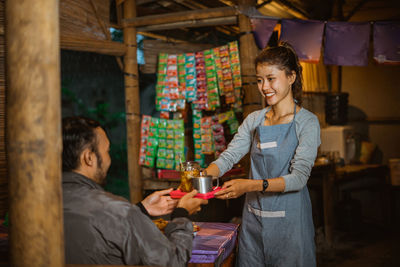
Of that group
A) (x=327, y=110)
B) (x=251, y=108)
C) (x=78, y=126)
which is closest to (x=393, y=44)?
(x=251, y=108)

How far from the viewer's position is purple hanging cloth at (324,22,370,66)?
4.68 meters

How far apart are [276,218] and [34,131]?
5.37 feet

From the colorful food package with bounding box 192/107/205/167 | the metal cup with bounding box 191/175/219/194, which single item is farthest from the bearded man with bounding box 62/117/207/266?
the colorful food package with bounding box 192/107/205/167

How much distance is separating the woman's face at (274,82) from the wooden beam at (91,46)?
3045 millimetres

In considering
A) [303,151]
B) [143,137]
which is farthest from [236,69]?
[303,151]

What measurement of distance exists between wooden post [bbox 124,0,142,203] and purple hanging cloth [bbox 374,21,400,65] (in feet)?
11.1

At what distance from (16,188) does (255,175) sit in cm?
162

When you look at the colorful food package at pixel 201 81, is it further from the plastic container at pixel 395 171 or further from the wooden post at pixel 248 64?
the plastic container at pixel 395 171

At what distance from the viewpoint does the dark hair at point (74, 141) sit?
1781 mm

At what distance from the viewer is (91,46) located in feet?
16.1

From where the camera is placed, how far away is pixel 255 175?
2.62 metres

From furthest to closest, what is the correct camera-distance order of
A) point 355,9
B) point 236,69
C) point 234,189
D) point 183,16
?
point 355,9 < point 236,69 < point 183,16 < point 234,189

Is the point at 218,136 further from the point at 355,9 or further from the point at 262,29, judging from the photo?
the point at 355,9

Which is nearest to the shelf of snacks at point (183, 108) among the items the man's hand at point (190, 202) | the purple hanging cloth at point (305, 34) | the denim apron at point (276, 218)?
the purple hanging cloth at point (305, 34)
